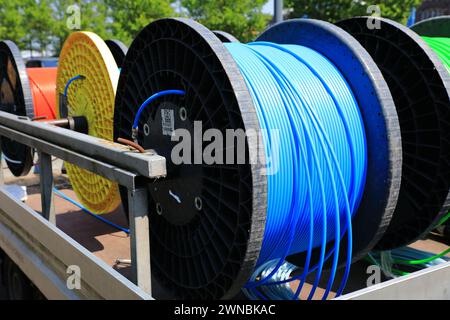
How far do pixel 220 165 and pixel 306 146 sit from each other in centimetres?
47

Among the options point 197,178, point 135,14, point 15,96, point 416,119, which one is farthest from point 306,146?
point 135,14

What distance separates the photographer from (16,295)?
168 inches

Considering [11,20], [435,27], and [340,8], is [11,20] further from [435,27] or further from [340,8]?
[435,27]

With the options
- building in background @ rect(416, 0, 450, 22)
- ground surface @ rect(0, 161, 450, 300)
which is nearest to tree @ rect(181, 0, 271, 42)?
building in background @ rect(416, 0, 450, 22)

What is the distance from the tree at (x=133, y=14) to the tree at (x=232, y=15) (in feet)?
4.80

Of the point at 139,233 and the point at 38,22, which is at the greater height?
the point at 38,22

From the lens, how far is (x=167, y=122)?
2.71 meters

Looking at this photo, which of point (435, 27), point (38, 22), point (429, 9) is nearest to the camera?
point (435, 27)

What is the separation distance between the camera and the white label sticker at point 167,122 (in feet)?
8.75

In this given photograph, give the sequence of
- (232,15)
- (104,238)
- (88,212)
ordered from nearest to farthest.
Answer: (104,238) < (88,212) < (232,15)

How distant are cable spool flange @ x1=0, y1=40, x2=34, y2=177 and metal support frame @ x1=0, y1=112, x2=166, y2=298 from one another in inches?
60.9

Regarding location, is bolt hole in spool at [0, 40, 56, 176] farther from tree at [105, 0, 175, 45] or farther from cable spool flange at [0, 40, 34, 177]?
tree at [105, 0, 175, 45]

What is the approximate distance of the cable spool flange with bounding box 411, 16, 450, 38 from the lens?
427cm

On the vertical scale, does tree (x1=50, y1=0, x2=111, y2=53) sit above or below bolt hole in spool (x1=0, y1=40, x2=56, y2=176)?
above
